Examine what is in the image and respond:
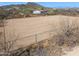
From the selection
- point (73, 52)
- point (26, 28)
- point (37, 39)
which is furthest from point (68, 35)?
point (26, 28)

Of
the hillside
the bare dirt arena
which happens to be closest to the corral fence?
the bare dirt arena

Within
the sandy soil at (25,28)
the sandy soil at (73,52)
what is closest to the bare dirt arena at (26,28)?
the sandy soil at (25,28)

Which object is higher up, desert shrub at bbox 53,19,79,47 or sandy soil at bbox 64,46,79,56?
desert shrub at bbox 53,19,79,47

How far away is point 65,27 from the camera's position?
1764 millimetres

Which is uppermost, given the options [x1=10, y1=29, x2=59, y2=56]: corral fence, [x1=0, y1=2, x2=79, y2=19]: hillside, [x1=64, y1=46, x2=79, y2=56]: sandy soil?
[x1=0, y1=2, x2=79, y2=19]: hillside

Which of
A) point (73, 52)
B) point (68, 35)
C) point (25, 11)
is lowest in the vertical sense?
point (73, 52)

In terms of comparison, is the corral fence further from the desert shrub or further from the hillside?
the hillside

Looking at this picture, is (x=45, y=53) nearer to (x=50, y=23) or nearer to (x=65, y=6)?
(x=50, y=23)

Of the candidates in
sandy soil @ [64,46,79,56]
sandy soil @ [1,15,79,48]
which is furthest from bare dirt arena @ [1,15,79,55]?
sandy soil @ [64,46,79,56]

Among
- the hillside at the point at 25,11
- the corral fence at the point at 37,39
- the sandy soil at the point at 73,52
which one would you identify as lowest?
the sandy soil at the point at 73,52

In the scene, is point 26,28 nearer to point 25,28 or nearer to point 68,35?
point 25,28

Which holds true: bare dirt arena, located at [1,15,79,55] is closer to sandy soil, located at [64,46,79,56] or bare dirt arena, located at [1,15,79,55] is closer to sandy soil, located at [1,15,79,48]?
sandy soil, located at [1,15,79,48]

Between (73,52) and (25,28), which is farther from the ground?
(25,28)

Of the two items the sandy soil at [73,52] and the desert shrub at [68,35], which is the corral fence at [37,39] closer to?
the desert shrub at [68,35]
